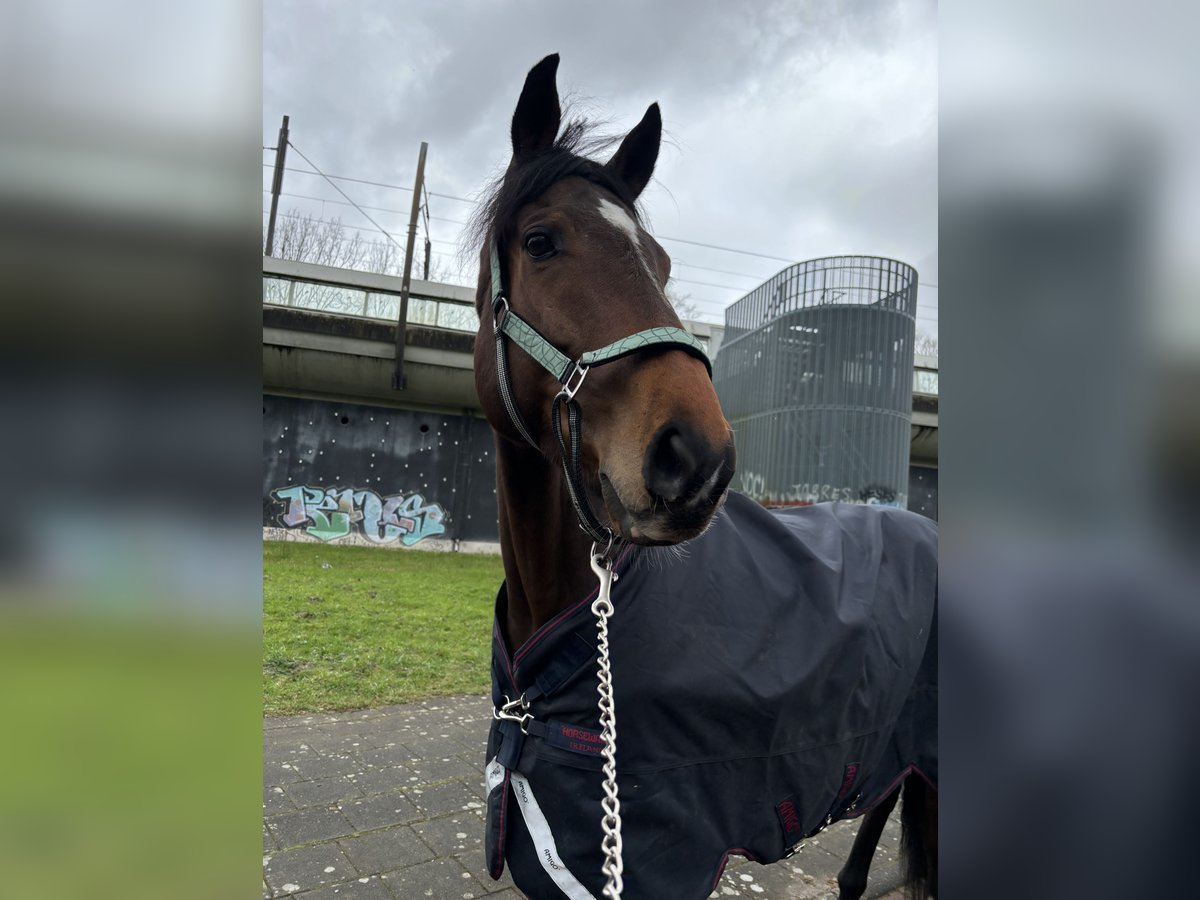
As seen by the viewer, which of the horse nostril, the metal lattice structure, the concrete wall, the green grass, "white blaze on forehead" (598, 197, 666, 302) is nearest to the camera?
the horse nostril

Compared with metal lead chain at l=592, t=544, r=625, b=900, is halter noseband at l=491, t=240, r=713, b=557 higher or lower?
higher

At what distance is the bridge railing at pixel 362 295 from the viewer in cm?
1512

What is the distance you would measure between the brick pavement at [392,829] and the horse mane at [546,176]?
270 centimetres

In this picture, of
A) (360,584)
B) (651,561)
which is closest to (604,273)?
(651,561)

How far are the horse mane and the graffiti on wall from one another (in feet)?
50.4

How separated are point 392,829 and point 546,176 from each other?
10.4ft

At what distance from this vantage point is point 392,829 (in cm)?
332

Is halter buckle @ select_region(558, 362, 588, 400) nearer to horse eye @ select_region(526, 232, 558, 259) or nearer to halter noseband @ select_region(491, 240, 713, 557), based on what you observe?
halter noseband @ select_region(491, 240, 713, 557)

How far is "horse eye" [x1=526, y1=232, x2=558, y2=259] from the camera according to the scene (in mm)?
1744

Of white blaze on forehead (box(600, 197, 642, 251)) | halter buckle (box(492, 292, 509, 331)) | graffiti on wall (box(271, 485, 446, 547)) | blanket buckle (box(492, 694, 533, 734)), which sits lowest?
graffiti on wall (box(271, 485, 446, 547))

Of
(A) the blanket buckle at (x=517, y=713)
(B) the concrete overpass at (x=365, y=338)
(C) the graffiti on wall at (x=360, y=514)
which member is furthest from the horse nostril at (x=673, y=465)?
(C) the graffiti on wall at (x=360, y=514)

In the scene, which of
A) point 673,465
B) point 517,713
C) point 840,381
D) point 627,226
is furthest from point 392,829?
point 840,381

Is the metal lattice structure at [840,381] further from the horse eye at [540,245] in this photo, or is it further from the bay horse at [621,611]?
the horse eye at [540,245]

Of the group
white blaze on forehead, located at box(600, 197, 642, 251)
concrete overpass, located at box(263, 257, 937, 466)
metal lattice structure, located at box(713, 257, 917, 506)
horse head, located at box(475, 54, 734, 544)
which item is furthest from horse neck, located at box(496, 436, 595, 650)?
concrete overpass, located at box(263, 257, 937, 466)
